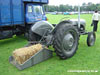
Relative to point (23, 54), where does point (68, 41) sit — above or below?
above

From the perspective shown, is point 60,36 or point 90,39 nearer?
point 60,36

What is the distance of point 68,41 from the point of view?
4.10m

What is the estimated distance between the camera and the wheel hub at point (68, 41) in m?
4.02

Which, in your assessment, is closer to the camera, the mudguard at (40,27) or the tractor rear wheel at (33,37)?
the mudguard at (40,27)

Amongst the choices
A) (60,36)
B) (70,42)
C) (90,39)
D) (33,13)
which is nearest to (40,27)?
(60,36)

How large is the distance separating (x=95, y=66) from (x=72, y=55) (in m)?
0.89

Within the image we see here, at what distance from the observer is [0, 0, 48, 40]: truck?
5984 millimetres

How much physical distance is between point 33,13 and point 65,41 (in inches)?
153

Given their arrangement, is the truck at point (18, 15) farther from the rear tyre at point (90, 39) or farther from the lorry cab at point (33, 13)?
the rear tyre at point (90, 39)

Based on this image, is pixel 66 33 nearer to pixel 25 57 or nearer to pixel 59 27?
pixel 59 27

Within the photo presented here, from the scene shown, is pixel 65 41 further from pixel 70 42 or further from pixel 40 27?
pixel 40 27

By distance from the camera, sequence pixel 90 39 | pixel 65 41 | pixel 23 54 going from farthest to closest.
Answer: pixel 90 39 < pixel 65 41 < pixel 23 54

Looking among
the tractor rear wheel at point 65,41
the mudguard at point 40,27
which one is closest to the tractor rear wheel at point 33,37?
the mudguard at point 40,27

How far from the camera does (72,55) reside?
4.29 metres
